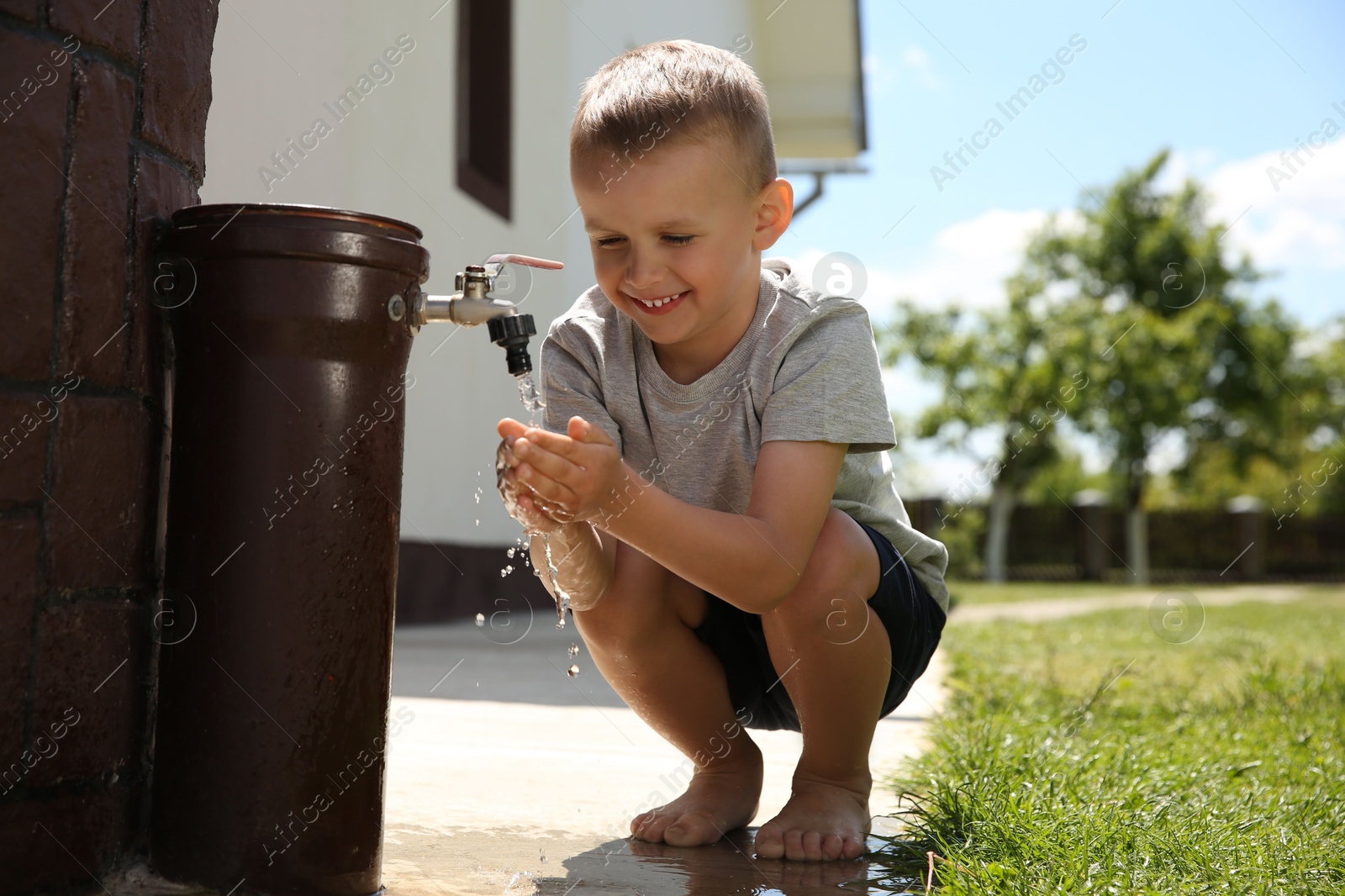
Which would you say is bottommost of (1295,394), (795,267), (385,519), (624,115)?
(385,519)

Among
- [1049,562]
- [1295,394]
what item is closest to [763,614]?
[1049,562]

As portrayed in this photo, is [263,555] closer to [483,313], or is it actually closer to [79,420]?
[79,420]

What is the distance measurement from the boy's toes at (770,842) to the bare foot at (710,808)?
3.4 inches

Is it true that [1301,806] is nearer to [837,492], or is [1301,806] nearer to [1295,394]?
[837,492]

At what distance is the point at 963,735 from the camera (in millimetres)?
2674

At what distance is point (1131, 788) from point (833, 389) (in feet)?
2.95

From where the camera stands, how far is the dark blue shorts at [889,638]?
2.02 metres

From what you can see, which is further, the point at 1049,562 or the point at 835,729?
the point at 1049,562

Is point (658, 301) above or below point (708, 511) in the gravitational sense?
above

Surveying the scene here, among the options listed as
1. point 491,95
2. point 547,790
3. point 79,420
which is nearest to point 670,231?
point 79,420

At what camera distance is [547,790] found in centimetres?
219

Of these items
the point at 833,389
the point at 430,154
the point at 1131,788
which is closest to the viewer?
the point at 833,389

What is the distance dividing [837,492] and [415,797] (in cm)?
89

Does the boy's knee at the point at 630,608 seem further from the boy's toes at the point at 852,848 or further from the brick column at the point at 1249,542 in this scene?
the brick column at the point at 1249,542
